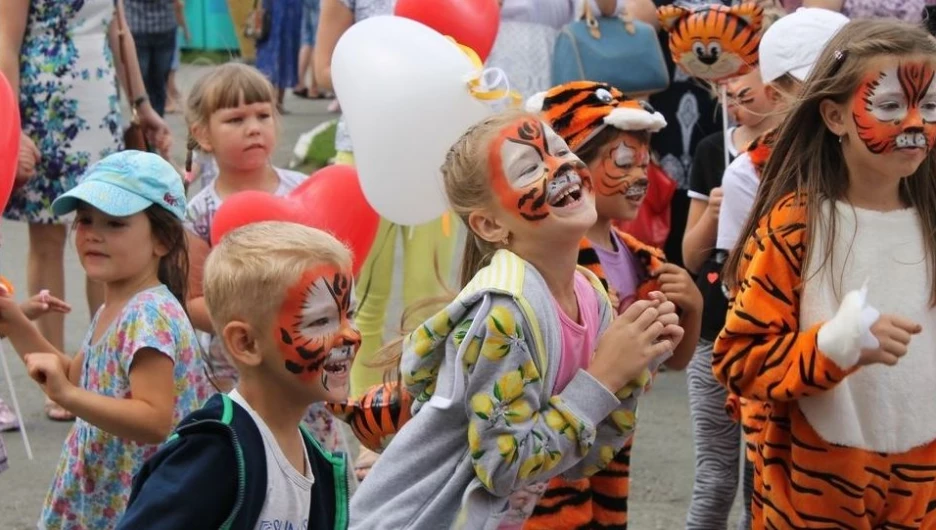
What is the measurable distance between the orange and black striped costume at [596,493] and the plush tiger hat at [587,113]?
283 mm

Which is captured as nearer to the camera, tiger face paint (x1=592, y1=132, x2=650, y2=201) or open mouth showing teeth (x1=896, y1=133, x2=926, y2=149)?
open mouth showing teeth (x1=896, y1=133, x2=926, y2=149)

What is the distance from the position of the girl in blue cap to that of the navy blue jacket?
855 millimetres

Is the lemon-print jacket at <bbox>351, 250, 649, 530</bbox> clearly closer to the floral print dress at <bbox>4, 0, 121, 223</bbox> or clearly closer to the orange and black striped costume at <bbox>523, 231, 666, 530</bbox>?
the orange and black striped costume at <bbox>523, 231, 666, 530</bbox>

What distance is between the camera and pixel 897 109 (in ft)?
10.9

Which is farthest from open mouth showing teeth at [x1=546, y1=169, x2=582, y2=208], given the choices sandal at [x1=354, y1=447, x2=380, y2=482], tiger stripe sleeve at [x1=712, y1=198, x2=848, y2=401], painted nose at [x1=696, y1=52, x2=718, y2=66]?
sandal at [x1=354, y1=447, x2=380, y2=482]

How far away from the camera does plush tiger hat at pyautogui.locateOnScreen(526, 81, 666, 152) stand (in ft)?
12.6

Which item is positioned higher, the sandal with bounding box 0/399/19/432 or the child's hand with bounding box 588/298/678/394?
the child's hand with bounding box 588/298/678/394

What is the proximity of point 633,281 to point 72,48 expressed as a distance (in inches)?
114

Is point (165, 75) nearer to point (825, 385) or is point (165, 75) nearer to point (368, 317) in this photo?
point (368, 317)

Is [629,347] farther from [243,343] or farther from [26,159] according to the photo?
[26,159]

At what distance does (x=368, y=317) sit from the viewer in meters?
5.69

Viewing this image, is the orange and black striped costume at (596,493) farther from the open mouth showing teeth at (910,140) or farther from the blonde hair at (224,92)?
the blonde hair at (224,92)

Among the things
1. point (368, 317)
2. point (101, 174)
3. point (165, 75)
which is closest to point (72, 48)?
point (368, 317)

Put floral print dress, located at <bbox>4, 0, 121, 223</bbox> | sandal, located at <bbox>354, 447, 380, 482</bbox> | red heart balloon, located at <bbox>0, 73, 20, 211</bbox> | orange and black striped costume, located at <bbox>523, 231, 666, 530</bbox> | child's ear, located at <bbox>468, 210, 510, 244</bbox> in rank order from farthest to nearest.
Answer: floral print dress, located at <bbox>4, 0, 121, 223</bbox>
sandal, located at <bbox>354, 447, 380, 482</bbox>
red heart balloon, located at <bbox>0, 73, 20, 211</bbox>
orange and black striped costume, located at <bbox>523, 231, 666, 530</bbox>
child's ear, located at <bbox>468, 210, 510, 244</bbox>
